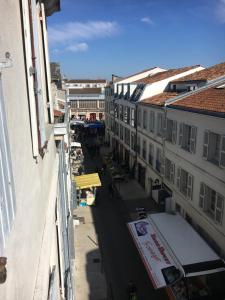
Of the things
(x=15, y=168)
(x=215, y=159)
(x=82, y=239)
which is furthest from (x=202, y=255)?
(x=15, y=168)

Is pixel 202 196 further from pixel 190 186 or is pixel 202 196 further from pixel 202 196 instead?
pixel 190 186

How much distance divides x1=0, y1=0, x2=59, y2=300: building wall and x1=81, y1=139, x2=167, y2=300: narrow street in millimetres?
11941

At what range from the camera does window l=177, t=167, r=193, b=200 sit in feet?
54.7

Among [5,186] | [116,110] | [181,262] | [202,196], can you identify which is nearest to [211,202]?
[202,196]

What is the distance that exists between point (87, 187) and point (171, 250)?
1140 cm

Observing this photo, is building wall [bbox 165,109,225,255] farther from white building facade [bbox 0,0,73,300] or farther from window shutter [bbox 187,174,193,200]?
white building facade [bbox 0,0,73,300]

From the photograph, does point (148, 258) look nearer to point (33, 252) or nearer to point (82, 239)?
point (82, 239)

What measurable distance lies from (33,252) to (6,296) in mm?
1314

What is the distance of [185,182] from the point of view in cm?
1775

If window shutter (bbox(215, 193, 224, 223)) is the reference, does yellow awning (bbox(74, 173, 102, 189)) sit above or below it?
below

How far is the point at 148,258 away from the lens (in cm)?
1339

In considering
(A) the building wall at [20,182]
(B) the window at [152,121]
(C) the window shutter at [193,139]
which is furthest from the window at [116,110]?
(A) the building wall at [20,182]

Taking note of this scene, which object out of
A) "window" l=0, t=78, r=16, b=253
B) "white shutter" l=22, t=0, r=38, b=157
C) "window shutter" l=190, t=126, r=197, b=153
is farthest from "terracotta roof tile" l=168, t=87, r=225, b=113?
"window" l=0, t=78, r=16, b=253

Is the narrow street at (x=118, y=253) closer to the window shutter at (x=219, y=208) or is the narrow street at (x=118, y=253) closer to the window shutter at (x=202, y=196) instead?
the window shutter at (x=219, y=208)
